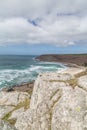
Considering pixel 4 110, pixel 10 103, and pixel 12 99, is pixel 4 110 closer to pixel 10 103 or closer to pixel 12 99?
pixel 10 103

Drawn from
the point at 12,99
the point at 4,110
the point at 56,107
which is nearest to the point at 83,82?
the point at 56,107

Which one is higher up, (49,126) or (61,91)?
(61,91)

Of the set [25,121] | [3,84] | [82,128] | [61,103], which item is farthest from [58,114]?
[3,84]

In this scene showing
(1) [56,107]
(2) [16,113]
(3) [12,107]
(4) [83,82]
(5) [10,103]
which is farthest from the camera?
(5) [10,103]

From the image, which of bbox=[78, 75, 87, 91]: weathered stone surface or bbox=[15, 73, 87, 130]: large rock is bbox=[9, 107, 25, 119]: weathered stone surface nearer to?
bbox=[15, 73, 87, 130]: large rock

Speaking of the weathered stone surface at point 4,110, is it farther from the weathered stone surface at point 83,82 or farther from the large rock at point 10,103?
the weathered stone surface at point 83,82

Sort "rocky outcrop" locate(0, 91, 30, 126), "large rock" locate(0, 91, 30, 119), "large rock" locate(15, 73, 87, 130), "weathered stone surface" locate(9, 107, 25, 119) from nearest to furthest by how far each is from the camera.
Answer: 1. "large rock" locate(15, 73, 87, 130)
2. "weathered stone surface" locate(9, 107, 25, 119)
3. "rocky outcrop" locate(0, 91, 30, 126)
4. "large rock" locate(0, 91, 30, 119)

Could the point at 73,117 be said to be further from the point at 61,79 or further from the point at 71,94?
the point at 61,79

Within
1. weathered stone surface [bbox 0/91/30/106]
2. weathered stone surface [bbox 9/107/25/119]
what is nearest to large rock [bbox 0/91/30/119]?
weathered stone surface [bbox 0/91/30/106]
